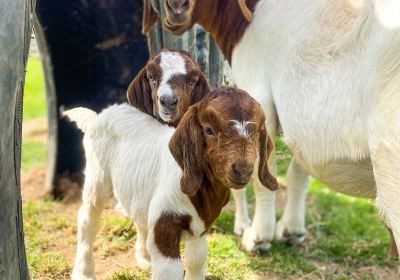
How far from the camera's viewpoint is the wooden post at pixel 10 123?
9.25 ft

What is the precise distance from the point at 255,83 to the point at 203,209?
4.25 feet

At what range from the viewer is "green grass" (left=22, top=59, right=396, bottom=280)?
14.2ft

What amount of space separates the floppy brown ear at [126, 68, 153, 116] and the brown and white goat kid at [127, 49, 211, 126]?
4 centimetres

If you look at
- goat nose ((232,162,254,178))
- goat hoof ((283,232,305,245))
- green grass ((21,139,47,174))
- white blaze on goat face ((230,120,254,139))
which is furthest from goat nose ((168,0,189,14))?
green grass ((21,139,47,174))

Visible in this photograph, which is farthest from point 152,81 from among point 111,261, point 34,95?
point 34,95

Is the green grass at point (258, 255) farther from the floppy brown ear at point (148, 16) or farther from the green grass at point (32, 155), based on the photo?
the green grass at point (32, 155)

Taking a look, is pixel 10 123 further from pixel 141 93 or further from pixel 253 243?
pixel 253 243

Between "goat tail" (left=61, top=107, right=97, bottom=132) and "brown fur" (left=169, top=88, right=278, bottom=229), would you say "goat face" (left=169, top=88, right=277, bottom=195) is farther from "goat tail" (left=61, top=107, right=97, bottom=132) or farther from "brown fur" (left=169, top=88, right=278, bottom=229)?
"goat tail" (left=61, top=107, right=97, bottom=132)

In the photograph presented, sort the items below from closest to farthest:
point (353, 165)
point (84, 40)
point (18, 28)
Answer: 1. point (18, 28)
2. point (353, 165)
3. point (84, 40)

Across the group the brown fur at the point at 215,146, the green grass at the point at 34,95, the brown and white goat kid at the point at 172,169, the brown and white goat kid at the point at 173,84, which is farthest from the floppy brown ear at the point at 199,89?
the green grass at the point at 34,95

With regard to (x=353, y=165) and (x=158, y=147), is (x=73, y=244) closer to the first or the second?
(x=158, y=147)

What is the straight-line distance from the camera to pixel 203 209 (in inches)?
119

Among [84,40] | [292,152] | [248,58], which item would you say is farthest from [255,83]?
[84,40]

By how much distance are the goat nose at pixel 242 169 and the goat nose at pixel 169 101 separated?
599mm
